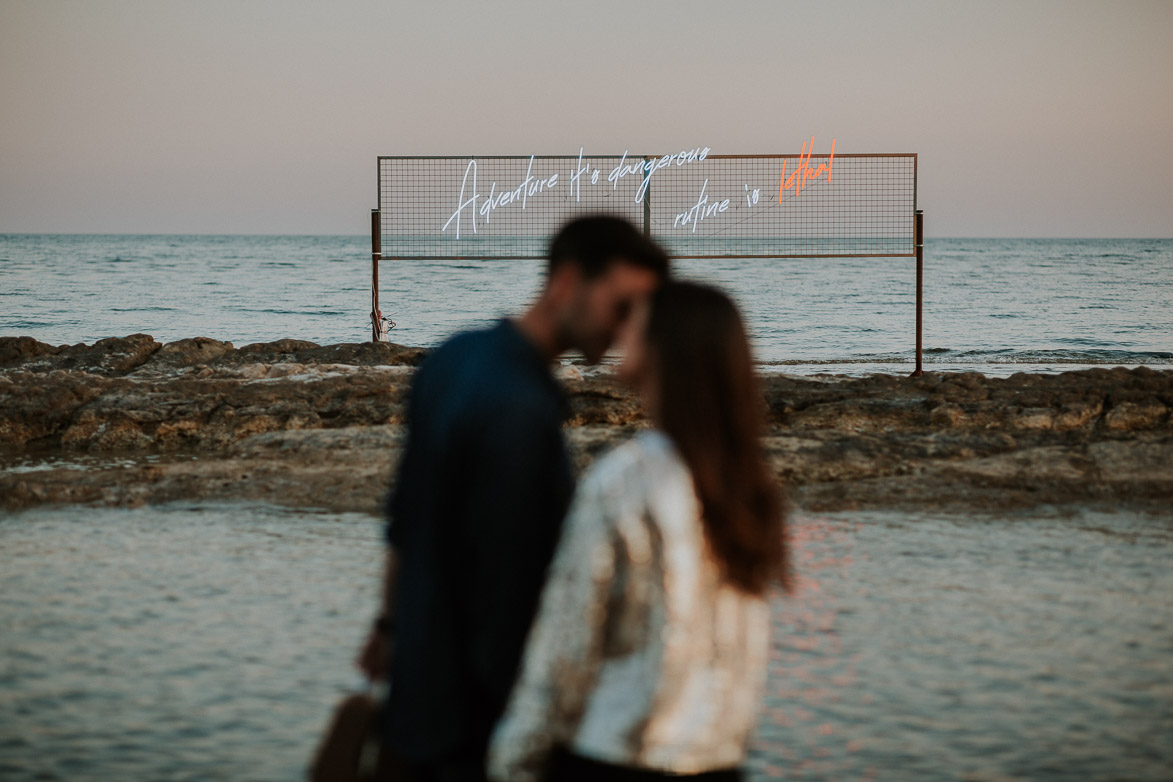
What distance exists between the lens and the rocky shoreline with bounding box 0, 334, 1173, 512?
7855 millimetres

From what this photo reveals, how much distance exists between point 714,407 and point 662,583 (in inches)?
11.6

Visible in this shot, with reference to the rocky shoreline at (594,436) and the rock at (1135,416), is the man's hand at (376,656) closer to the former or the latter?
the rocky shoreline at (594,436)

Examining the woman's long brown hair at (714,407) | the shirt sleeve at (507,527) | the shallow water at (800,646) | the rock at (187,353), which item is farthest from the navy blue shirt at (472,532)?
the rock at (187,353)

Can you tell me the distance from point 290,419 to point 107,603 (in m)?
4.47

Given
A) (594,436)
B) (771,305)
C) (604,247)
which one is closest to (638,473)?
(604,247)

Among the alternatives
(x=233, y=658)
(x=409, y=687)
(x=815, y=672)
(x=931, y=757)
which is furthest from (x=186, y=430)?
(x=409, y=687)

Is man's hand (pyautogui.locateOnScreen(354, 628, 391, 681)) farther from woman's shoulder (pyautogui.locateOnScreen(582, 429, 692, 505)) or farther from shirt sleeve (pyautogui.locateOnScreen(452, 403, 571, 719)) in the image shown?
woman's shoulder (pyautogui.locateOnScreen(582, 429, 692, 505))

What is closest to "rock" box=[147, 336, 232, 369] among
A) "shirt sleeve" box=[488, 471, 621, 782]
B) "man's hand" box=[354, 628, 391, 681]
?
"man's hand" box=[354, 628, 391, 681]

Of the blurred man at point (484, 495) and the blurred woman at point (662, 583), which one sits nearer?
the blurred woman at point (662, 583)

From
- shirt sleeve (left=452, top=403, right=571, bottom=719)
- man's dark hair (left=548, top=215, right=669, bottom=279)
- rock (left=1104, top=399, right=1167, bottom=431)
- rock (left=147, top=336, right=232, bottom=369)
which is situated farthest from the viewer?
rock (left=147, top=336, right=232, bottom=369)

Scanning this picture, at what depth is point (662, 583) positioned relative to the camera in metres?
1.82

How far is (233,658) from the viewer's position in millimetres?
4773

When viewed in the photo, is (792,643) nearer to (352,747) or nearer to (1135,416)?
(352,747)

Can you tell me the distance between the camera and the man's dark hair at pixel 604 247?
2.14m
